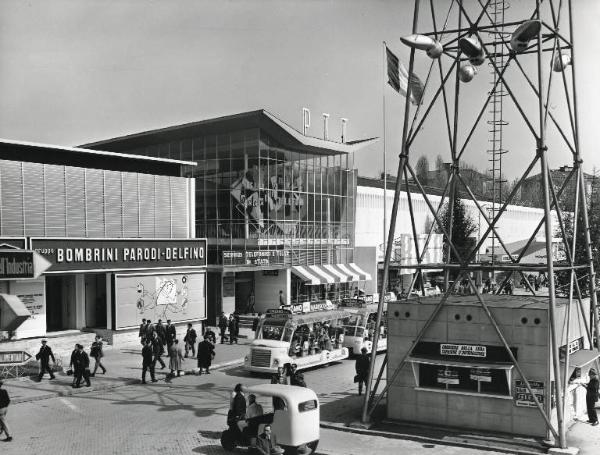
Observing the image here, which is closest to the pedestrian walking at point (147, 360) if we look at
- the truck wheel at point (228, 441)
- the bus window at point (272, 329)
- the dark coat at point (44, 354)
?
the dark coat at point (44, 354)

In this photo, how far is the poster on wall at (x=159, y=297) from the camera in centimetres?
3272

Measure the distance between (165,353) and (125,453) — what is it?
15.2 m

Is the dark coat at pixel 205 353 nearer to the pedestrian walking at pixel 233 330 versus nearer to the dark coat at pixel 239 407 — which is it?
the pedestrian walking at pixel 233 330

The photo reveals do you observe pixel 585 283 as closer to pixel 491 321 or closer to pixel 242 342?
pixel 242 342

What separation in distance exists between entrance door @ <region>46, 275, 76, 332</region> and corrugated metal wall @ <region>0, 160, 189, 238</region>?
2.68 metres

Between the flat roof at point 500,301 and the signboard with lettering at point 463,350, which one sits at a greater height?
the flat roof at point 500,301

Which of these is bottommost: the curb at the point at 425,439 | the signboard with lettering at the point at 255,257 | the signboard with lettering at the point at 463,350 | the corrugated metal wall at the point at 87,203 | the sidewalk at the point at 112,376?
the sidewalk at the point at 112,376

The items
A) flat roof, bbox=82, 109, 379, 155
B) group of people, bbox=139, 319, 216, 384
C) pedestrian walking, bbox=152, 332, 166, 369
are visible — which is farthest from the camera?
flat roof, bbox=82, 109, 379, 155

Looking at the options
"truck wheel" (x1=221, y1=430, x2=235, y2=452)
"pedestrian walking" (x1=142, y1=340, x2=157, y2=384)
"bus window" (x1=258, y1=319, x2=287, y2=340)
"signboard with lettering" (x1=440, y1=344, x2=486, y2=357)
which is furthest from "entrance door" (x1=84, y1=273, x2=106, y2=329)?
"signboard with lettering" (x1=440, y1=344, x2=486, y2=357)

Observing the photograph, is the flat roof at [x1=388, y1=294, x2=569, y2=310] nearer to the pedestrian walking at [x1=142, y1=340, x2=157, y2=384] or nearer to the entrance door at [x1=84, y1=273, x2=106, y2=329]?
the pedestrian walking at [x1=142, y1=340, x2=157, y2=384]

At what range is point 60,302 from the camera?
108 feet

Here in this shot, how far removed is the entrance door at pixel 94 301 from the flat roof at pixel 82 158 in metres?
5.57

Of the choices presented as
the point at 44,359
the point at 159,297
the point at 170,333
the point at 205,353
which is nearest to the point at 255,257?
the point at 159,297

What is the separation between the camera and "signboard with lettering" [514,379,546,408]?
15750 mm
